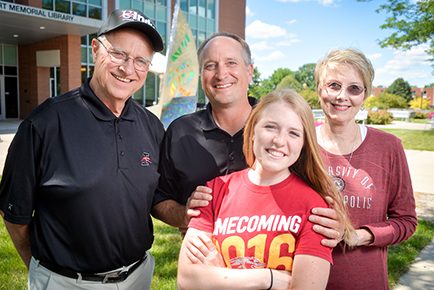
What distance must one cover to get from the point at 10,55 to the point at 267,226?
26622 mm

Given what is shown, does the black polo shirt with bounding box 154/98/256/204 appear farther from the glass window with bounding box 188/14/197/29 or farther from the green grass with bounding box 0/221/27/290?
the glass window with bounding box 188/14/197/29

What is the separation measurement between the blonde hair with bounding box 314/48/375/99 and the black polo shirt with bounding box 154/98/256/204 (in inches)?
26.5

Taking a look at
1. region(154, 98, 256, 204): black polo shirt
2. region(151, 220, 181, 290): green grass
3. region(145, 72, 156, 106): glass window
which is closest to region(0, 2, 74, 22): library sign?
region(145, 72, 156, 106): glass window

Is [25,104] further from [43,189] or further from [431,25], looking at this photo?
[43,189]

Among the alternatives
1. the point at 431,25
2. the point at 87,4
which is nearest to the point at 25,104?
the point at 87,4

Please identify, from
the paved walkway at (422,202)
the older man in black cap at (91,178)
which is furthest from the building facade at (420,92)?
the older man in black cap at (91,178)

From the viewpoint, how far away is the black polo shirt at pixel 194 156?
2.55m

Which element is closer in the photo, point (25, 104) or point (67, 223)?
point (67, 223)

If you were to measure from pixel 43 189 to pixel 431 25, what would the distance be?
12192 mm

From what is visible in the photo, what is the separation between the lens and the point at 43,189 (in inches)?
87.9

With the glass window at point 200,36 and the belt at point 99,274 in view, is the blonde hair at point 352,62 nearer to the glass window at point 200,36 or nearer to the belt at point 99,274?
the belt at point 99,274

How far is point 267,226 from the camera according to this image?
183 cm

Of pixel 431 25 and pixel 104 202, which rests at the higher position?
pixel 431 25

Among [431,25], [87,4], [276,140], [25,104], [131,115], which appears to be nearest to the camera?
[276,140]
